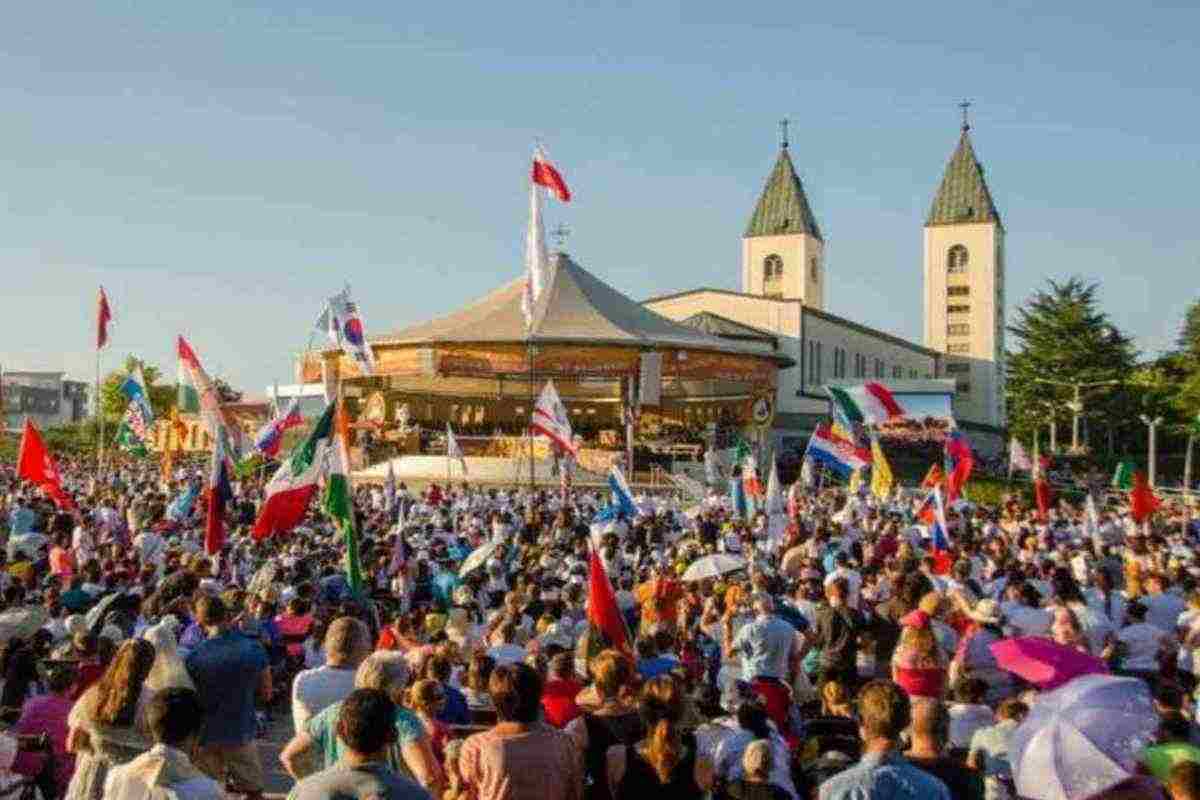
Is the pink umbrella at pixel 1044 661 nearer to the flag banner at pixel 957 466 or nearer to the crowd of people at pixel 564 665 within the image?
the crowd of people at pixel 564 665

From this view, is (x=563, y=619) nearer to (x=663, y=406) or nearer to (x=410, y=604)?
(x=410, y=604)

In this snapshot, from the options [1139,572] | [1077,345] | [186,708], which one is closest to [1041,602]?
[1139,572]

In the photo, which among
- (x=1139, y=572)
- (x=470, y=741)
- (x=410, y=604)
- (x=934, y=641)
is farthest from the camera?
(x=410, y=604)

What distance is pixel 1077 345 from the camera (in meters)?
79.8

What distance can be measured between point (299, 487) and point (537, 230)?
1440 centimetres

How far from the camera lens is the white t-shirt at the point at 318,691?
22.5 ft

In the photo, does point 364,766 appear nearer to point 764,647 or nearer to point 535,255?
point 764,647

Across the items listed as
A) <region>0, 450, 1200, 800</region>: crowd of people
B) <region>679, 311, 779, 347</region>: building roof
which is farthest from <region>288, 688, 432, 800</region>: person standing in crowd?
<region>679, 311, 779, 347</region>: building roof

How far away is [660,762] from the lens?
593 cm

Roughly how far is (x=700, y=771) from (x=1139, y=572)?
9434mm

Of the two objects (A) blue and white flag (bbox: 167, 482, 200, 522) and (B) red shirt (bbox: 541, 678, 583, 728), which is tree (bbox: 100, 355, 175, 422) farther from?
(B) red shirt (bbox: 541, 678, 583, 728)

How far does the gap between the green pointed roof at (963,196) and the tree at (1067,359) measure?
524 inches

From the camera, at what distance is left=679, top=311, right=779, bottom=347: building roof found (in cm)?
7538

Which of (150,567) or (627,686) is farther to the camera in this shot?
(150,567)
